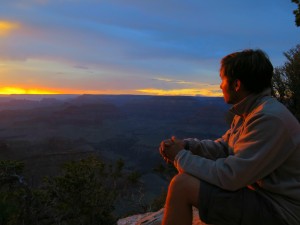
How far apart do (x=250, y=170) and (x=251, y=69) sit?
1.65 feet

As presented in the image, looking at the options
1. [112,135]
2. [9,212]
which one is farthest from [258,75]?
[112,135]

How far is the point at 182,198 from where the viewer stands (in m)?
1.92

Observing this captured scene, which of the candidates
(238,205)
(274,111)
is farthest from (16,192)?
(274,111)

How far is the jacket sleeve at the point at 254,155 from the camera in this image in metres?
1.79

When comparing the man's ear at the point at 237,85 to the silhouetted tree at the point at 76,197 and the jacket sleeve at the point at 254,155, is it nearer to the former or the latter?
the jacket sleeve at the point at 254,155

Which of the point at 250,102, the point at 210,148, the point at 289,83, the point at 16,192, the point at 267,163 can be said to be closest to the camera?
the point at 267,163

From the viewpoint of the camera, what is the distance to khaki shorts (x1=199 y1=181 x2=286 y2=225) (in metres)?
1.86

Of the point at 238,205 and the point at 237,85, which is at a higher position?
the point at 237,85

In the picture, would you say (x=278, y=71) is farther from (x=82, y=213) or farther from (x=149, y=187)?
(x=149, y=187)

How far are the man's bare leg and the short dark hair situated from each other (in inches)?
22.1

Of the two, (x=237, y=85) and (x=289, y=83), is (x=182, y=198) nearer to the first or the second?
(x=237, y=85)

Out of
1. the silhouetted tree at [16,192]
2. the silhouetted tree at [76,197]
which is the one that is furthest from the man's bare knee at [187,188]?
the silhouetted tree at [16,192]

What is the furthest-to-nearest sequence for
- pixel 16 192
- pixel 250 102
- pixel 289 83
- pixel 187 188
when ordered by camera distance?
pixel 289 83, pixel 16 192, pixel 250 102, pixel 187 188

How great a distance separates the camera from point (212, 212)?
1926 millimetres
